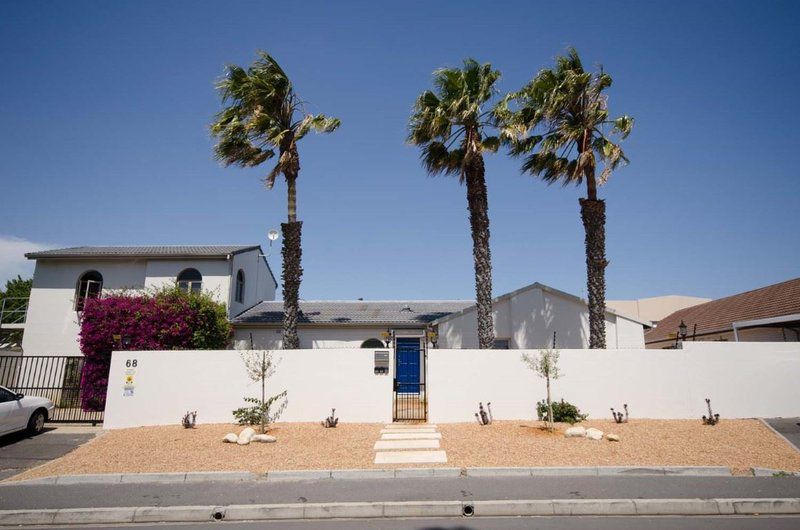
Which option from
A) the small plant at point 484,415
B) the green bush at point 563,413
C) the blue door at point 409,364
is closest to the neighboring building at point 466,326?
the blue door at point 409,364

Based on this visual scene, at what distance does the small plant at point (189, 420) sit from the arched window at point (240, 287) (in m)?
9.18

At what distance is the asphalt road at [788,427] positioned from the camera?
412 inches

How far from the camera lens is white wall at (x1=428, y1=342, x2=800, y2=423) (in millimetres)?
12594

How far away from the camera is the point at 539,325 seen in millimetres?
17922

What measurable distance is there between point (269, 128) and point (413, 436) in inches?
444

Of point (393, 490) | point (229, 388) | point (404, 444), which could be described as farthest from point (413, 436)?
point (229, 388)

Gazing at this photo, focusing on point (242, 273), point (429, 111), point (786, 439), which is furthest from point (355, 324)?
point (786, 439)

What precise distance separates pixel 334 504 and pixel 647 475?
5.42 metres

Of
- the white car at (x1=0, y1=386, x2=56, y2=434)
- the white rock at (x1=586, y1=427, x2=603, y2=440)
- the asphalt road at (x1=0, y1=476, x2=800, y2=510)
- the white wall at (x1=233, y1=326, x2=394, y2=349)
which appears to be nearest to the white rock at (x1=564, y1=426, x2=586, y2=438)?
the white rock at (x1=586, y1=427, x2=603, y2=440)

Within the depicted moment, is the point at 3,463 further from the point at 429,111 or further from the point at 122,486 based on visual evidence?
the point at 429,111

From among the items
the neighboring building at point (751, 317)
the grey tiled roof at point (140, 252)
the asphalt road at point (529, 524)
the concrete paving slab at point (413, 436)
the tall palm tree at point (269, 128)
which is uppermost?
the tall palm tree at point (269, 128)

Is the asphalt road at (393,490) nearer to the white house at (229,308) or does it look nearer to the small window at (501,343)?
the white house at (229,308)

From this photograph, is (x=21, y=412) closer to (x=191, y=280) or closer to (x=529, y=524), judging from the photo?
(x=191, y=280)

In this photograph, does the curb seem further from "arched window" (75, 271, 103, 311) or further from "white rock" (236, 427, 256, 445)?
"arched window" (75, 271, 103, 311)
